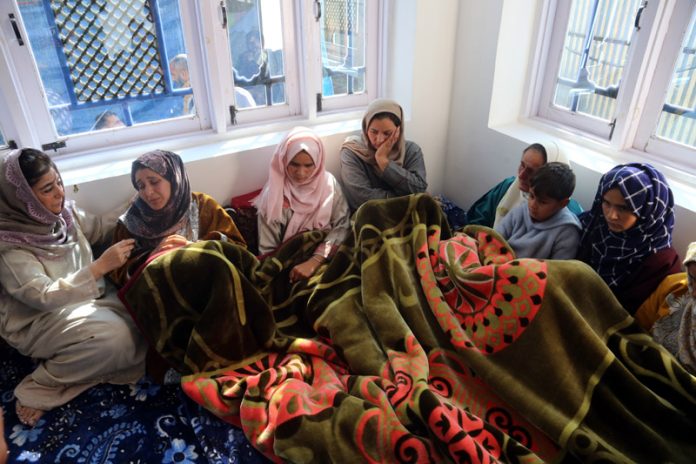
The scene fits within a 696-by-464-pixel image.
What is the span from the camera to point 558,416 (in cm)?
128

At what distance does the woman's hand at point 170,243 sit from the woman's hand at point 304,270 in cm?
40

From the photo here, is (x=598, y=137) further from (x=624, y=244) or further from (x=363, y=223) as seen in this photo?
(x=363, y=223)

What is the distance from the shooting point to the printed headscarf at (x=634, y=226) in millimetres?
1521

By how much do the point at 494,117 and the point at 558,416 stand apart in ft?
4.91

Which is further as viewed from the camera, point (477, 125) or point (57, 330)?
point (477, 125)

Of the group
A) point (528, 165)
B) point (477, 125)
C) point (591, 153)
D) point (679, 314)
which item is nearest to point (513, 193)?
point (528, 165)

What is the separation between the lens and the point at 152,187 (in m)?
1.72

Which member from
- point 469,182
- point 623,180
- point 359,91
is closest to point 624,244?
point 623,180

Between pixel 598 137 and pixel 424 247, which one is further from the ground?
pixel 598 137

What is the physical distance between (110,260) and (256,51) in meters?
1.16

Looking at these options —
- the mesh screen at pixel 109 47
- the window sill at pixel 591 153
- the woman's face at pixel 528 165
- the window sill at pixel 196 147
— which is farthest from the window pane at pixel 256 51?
the woman's face at pixel 528 165

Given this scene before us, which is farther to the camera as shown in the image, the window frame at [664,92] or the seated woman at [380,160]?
the seated woman at [380,160]

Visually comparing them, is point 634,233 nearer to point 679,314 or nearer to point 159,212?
point 679,314

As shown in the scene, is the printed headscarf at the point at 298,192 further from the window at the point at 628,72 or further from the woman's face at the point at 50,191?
the window at the point at 628,72
